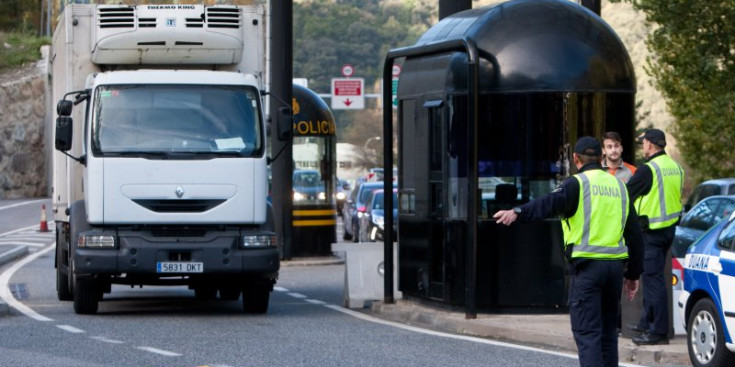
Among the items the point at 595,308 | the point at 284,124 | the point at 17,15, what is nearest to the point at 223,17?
the point at 284,124

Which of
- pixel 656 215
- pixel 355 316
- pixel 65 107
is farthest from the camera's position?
pixel 355 316

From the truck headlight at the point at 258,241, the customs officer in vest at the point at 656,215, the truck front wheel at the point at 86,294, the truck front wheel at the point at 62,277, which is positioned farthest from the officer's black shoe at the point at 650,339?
the truck front wheel at the point at 62,277

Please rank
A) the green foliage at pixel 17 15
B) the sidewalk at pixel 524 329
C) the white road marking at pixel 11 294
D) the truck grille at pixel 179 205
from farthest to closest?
the green foliage at pixel 17 15 < the white road marking at pixel 11 294 < the truck grille at pixel 179 205 < the sidewalk at pixel 524 329

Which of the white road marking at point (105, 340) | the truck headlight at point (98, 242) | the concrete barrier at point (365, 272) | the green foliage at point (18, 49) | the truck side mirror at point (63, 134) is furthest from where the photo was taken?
the green foliage at point (18, 49)

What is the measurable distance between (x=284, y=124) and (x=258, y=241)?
53.4 inches

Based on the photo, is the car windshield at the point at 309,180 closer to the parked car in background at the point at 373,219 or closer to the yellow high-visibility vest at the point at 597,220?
the parked car in background at the point at 373,219

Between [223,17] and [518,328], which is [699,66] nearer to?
[223,17]

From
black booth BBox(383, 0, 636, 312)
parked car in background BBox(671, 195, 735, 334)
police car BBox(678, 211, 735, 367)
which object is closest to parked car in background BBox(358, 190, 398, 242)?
parked car in background BBox(671, 195, 735, 334)

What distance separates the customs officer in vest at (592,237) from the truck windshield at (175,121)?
23.1 feet

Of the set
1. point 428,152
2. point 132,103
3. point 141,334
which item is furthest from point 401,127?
point 141,334

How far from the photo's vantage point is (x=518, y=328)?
13.9 metres

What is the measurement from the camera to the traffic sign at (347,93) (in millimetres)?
53188

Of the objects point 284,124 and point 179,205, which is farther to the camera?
point 284,124

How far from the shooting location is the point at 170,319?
16.1m
